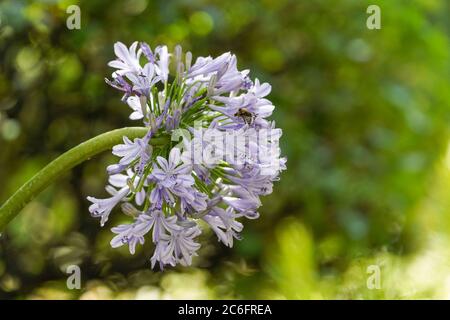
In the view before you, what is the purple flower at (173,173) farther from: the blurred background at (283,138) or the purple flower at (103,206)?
the blurred background at (283,138)

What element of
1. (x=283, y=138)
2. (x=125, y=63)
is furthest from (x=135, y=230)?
(x=283, y=138)

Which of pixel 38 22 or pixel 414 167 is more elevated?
pixel 38 22

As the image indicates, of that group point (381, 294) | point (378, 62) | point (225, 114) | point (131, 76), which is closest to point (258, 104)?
point (225, 114)

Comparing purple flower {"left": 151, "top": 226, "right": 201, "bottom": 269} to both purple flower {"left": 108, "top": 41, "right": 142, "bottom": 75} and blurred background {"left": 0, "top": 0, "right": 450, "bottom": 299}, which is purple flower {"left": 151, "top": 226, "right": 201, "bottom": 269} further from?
blurred background {"left": 0, "top": 0, "right": 450, "bottom": 299}

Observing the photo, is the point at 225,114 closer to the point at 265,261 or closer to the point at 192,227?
the point at 192,227

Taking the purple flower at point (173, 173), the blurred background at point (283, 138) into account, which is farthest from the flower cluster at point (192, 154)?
the blurred background at point (283, 138)

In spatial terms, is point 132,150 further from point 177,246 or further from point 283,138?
point 283,138
